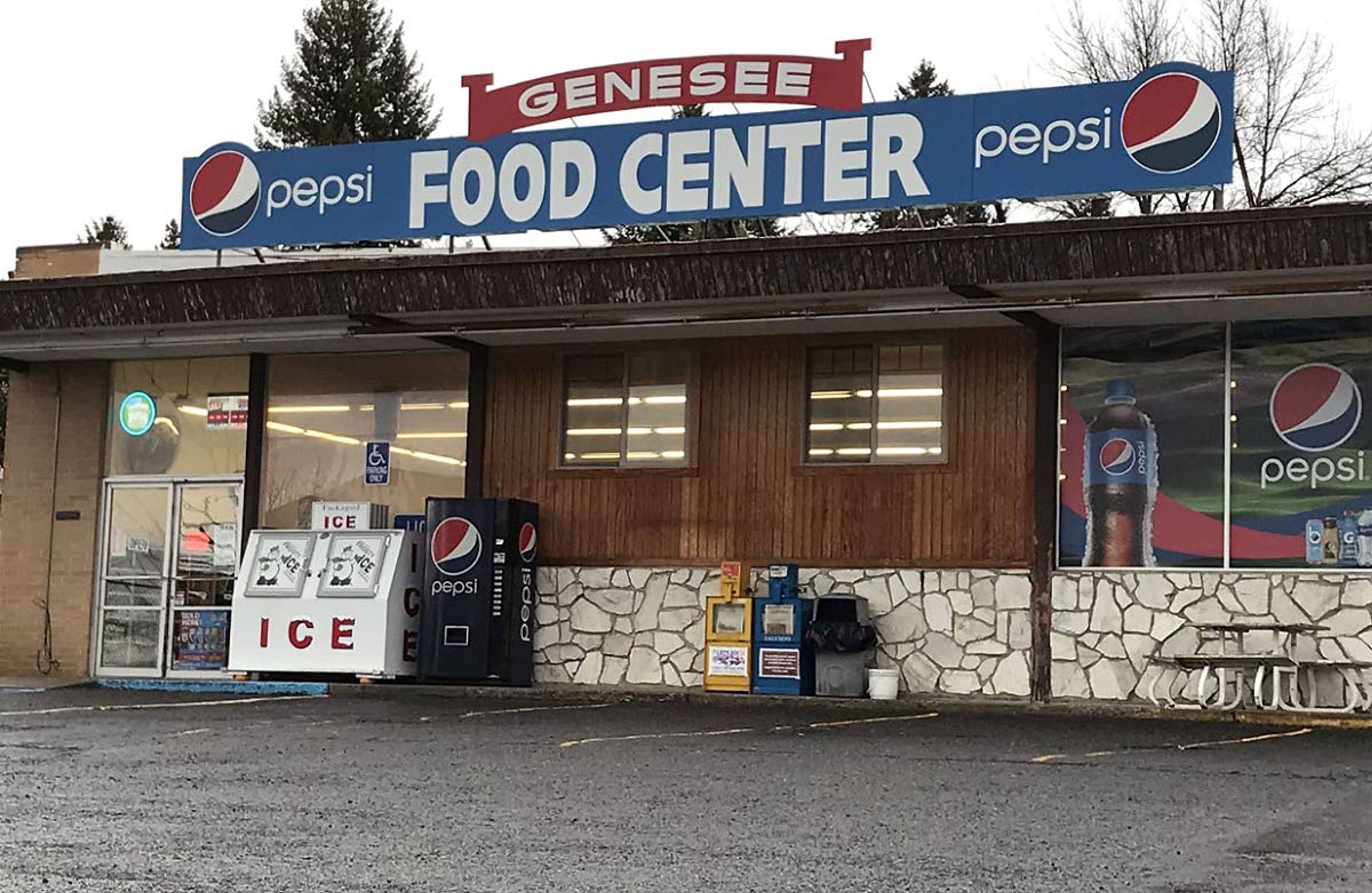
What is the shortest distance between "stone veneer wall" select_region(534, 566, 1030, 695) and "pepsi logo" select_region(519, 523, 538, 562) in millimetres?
320

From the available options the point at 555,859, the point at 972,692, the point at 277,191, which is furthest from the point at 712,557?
the point at 555,859

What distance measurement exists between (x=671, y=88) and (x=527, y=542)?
4.69m

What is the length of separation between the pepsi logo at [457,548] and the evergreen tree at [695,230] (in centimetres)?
318

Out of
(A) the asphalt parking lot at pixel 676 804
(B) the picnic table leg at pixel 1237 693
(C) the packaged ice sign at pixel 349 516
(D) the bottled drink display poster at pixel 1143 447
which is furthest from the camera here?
(C) the packaged ice sign at pixel 349 516

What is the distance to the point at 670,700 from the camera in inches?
704

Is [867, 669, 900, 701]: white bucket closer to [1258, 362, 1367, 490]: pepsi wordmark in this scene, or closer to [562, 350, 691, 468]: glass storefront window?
[562, 350, 691, 468]: glass storefront window

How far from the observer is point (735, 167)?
58.2 ft

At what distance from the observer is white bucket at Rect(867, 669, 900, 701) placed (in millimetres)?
17266

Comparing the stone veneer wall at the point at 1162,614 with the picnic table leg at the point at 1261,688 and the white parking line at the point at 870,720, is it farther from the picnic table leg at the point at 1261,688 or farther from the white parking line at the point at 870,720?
the white parking line at the point at 870,720

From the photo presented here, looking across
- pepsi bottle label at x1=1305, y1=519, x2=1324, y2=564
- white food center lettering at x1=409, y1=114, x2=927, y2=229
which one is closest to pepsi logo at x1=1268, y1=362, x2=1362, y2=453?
pepsi bottle label at x1=1305, y1=519, x2=1324, y2=564

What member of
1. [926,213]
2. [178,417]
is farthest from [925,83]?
[178,417]

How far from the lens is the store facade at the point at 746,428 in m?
16.4

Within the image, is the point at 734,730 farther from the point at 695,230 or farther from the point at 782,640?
the point at 695,230

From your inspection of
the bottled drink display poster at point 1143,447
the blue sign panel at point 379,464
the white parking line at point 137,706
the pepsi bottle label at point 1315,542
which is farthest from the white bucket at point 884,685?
the blue sign panel at point 379,464
